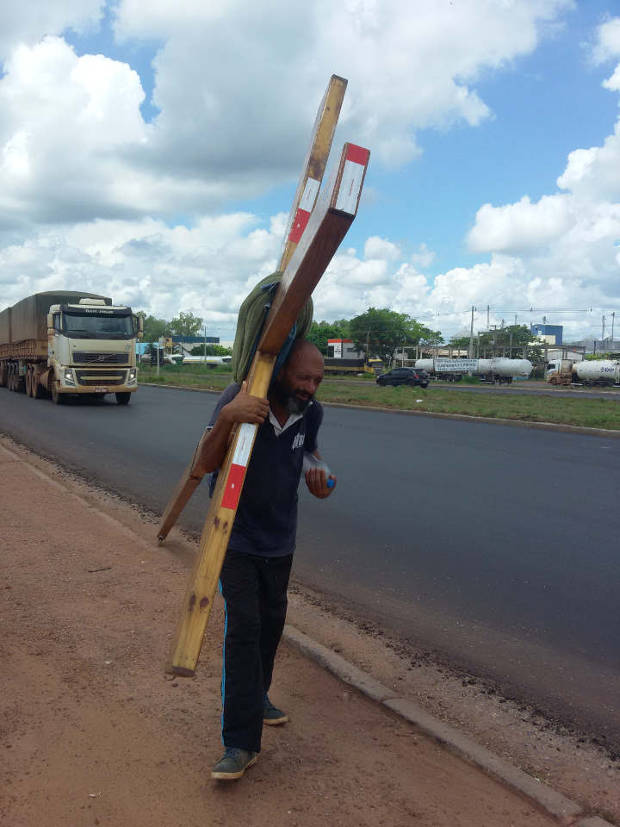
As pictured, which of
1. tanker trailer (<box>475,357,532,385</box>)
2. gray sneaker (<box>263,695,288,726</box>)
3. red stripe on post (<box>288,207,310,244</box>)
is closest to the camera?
red stripe on post (<box>288,207,310,244</box>)

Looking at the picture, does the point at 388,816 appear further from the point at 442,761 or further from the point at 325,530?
the point at 325,530

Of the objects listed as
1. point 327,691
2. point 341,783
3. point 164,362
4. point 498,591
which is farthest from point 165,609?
point 164,362

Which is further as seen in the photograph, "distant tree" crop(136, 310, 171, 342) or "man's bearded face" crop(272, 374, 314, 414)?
"distant tree" crop(136, 310, 171, 342)

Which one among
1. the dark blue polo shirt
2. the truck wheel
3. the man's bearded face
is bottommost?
the truck wheel

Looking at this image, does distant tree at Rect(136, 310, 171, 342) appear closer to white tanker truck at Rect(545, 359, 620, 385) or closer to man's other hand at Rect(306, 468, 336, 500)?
white tanker truck at Rect(545, 359, 620, 385)

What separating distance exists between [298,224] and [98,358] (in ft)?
66.5

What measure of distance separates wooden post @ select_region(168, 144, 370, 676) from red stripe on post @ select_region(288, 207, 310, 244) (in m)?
0.31

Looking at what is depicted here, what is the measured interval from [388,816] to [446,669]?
146 cm

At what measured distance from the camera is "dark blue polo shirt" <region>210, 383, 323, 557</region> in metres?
2.87

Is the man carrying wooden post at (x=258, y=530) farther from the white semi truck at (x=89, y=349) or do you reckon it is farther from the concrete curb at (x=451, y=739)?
the white semi truck at (x=89, y=349)

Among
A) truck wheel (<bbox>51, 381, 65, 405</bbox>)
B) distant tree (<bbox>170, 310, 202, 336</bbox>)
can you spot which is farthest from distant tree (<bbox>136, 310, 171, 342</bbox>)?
truck wheel (<bbox>51, 381, 65, 405</bbox>)

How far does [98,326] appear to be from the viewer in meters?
22.2

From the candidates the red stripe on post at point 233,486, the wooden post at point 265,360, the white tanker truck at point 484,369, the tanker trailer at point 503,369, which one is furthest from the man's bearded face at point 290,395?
the white tanker truck at point 484,369

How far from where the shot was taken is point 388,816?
2.56 m
